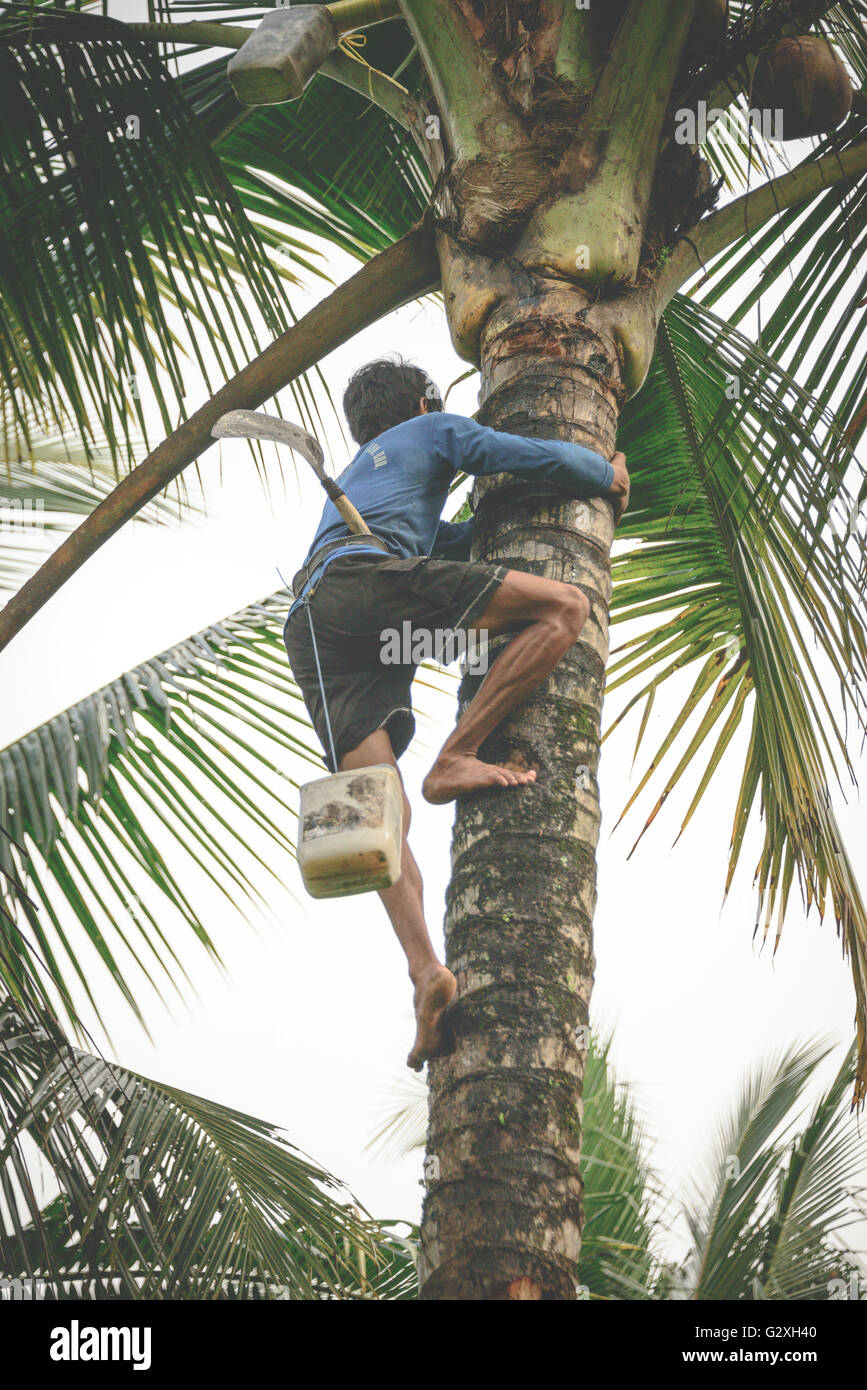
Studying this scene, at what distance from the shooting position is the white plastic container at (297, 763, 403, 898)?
2.54m

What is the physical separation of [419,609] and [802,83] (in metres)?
Answer: 1.62

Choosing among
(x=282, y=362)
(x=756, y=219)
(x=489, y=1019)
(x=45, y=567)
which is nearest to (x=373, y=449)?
(x=282, y=362)

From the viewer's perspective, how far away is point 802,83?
3.39 m

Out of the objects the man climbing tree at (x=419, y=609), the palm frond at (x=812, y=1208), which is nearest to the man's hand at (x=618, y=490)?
the man climbing tree at (x=419, y=609)

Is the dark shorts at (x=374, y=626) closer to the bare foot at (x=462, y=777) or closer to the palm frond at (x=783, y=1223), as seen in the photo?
the bare foot at (x=462, y=777)

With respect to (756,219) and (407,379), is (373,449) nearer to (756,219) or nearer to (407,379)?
(407,379)

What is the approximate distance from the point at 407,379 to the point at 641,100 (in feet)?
2.93

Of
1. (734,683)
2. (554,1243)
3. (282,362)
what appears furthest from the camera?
(734,683)

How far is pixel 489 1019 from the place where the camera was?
238 cm

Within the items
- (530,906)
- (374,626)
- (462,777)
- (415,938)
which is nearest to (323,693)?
(374,626)

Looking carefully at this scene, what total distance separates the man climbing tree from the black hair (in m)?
0.01

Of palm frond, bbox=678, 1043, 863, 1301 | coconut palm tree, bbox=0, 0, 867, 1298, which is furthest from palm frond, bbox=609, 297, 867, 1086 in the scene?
palm frond, bbox=678, 1043, 863, 1301

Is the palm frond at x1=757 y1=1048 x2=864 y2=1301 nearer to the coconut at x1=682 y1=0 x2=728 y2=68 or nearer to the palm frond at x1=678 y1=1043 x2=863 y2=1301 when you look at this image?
the palm frond at x1=678 y1=1043 x2=863 y2=1301
